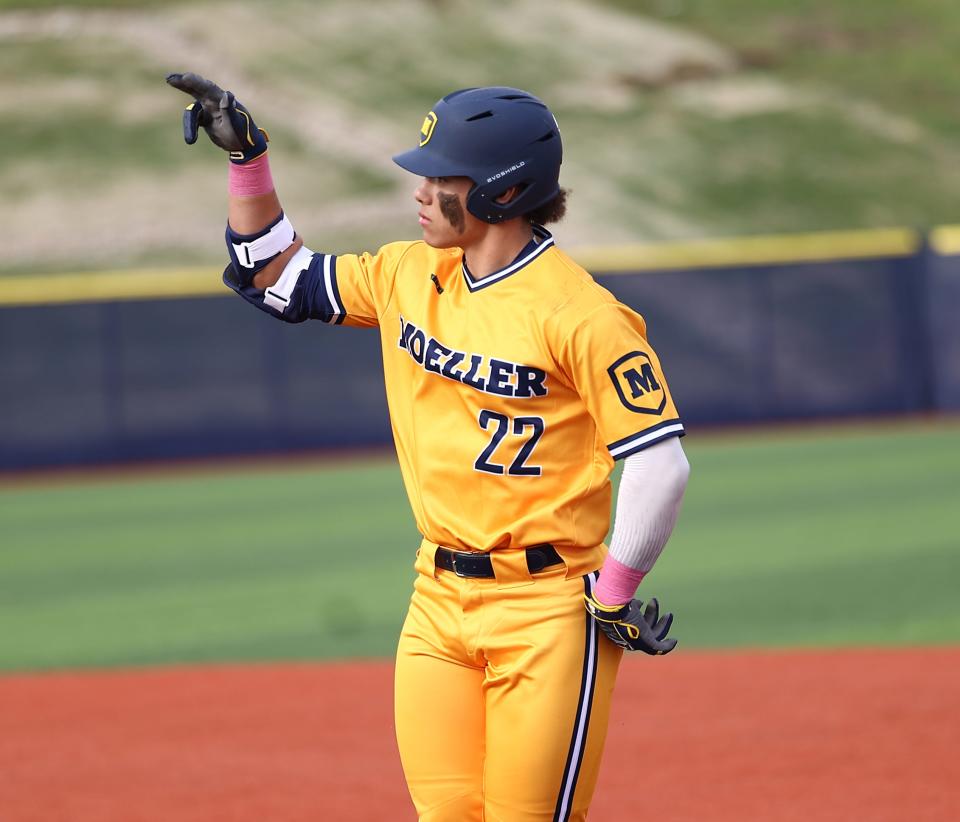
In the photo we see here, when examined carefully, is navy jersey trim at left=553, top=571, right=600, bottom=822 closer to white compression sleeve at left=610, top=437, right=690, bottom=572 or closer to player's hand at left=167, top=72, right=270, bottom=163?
white compression sleeve at left=610, top=437, right=690, bottom=572

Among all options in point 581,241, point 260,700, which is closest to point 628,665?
point 260,700

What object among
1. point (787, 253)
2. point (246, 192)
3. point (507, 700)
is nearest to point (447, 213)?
point (246, 192)

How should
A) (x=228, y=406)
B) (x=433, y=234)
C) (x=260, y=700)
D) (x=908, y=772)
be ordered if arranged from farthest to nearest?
(x=228, y=406), (x=260, y=700), (x=908, y=772), (x=433, y=234)

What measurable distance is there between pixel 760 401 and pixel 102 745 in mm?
12874

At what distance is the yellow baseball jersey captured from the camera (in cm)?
307

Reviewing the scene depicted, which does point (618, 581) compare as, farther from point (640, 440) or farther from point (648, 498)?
point (640, 440)

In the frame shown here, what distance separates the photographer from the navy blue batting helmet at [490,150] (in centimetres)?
323

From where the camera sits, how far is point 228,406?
17.1 metres

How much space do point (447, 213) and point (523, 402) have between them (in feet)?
1.46

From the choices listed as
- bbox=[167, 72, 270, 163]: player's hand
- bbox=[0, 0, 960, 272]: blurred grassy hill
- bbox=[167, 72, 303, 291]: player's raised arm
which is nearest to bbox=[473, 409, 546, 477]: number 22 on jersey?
bbox=[167, 72, 303, 291]: player's raised arm

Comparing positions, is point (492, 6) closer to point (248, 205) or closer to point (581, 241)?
point (581, 241)

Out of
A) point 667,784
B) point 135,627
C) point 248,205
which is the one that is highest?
point 248,205

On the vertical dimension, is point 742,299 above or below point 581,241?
above

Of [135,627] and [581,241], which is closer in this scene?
[135,627]
